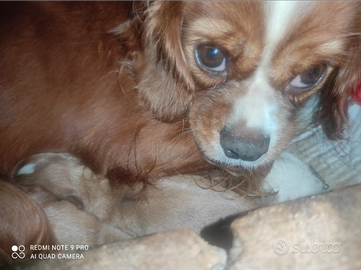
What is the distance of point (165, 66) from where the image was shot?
144cm

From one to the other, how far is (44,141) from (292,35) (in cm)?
96

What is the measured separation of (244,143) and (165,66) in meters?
0.41

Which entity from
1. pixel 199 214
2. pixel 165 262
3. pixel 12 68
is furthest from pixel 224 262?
pixel 12 68

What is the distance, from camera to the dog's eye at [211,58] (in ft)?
4.24

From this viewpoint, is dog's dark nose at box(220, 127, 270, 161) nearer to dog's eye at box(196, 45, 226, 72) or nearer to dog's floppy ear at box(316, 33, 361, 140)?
dog's eye at box(196, 45, 226, 72)

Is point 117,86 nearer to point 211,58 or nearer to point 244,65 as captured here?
point 211,58

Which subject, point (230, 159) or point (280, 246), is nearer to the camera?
point (280, 246)

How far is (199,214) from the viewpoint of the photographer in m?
1.50

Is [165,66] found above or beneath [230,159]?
above

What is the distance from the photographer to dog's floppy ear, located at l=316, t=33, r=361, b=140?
142 centimetres

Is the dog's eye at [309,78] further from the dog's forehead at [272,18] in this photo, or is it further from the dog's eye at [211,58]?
the dog's eye at [211,58]

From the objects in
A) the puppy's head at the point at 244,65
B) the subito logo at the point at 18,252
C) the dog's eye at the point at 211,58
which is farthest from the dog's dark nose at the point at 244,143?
the subito logo at the point at 18,252

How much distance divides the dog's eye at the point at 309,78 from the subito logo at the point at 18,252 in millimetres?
1082

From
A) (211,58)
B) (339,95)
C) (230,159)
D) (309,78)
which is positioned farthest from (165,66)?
(339,95)
